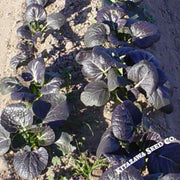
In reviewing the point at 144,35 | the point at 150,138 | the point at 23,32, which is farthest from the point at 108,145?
the point at 23,32

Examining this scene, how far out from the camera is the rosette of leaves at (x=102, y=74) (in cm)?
304

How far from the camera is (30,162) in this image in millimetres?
2764

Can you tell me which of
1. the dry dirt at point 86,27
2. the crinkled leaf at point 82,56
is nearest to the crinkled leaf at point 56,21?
the dry dirt at point 86,27

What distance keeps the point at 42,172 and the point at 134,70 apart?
0.95 metres

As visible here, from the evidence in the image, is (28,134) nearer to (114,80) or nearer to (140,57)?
(114,80)

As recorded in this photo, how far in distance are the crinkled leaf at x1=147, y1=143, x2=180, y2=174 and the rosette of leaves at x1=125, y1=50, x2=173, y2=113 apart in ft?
1.32

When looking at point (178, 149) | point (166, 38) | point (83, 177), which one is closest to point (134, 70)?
point (178, 149)

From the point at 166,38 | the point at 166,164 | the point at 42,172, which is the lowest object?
the point at 42,172

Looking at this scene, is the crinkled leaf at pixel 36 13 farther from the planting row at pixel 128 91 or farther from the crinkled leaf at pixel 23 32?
the planting row at pixel 128 91

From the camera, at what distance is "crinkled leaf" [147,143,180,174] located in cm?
268

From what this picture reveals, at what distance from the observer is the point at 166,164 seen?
106 inches

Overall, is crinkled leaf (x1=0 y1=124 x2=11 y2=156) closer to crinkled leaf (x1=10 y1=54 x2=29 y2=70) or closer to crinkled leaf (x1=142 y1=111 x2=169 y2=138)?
crinkled leaf (x1=10 y1=54 x2=29 y2=70)

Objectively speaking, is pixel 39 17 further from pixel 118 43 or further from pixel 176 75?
pixel 176 75

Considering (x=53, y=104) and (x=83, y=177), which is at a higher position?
(x=53, y=104)
